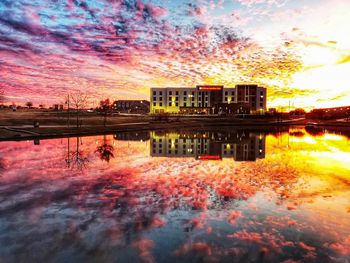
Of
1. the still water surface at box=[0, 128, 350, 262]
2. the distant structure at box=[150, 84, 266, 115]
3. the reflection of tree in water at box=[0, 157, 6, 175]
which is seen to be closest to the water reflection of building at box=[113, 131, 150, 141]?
the reflection of tree in water at box=[0, 157, 6, 175]

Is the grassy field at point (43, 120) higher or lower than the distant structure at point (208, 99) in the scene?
lower

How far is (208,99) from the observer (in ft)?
445

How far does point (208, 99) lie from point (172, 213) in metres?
128

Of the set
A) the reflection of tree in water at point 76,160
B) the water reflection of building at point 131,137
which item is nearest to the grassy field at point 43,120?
the water reflection of building at point 131,137

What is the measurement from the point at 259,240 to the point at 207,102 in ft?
425

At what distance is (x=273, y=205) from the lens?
11391mm

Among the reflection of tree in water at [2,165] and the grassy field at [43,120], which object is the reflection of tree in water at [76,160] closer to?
the reflection of tree in water at [2,165]

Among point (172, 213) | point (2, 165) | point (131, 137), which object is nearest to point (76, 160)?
point (2, 165)

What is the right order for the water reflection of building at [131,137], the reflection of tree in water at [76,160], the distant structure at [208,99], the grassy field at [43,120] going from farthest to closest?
the distant structure at [208,99] → the grassy field at [43,120] → the water reflection of building at [131,137] → the reflection of tree in water at [76,160]

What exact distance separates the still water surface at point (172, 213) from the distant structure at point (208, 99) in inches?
4495

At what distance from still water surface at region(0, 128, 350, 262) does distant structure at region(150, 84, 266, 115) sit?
375 feet

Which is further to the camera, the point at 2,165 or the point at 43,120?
the point at 43,120

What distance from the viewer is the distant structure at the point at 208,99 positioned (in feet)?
433

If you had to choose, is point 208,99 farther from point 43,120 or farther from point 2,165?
point 2,165
